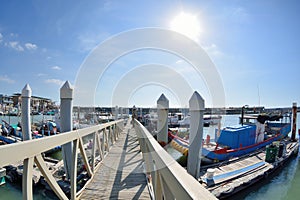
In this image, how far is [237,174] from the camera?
7.81 m

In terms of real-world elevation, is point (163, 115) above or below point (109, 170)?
above

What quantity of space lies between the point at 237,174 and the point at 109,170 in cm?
643

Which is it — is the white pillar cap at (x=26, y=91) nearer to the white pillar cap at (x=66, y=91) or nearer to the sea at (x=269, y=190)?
the white pillar cap at (x=66, y=91)

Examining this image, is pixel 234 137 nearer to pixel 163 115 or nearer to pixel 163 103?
pixel 163 115

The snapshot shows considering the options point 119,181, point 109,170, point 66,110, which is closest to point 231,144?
point 109,170

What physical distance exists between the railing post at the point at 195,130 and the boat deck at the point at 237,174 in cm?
322

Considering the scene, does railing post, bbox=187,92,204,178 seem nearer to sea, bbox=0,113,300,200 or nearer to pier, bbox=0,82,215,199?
pier, bbox=0,82,215,199

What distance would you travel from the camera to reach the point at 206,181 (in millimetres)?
6777

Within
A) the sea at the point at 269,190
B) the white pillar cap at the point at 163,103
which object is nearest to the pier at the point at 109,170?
the white pillar cap at the point at 163,103

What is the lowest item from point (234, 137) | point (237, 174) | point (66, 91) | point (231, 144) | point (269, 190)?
point (269, 190)

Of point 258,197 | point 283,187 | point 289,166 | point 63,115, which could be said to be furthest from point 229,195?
point 289,166

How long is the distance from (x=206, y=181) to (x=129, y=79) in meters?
5.05

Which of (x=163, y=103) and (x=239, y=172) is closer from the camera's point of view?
(x=163, y=103)

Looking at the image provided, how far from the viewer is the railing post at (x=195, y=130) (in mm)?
3658
